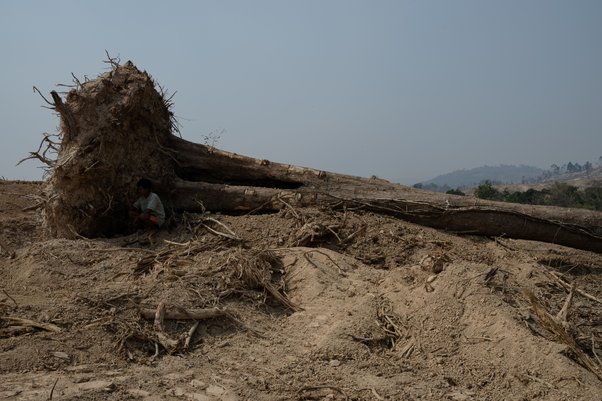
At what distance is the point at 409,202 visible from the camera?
268 inches

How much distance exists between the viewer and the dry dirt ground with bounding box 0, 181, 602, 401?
3443mm

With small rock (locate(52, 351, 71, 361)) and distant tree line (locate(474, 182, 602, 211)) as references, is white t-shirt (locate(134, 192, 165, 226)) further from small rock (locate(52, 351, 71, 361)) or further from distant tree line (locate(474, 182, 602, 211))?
distant tree line (locate(474, 182, 602, 211))

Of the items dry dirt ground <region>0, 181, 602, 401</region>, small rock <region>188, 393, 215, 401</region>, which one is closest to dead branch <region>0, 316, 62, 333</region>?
dry dirt ground <region>0, 181, 602, 401</region>

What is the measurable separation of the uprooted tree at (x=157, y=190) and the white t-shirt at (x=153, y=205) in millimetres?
243

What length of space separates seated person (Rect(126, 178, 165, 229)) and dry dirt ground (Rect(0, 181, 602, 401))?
550 millimetres

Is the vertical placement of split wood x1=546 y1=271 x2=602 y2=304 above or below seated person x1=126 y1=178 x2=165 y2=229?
below

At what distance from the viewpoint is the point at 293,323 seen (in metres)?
4.49

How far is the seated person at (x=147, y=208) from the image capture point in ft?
21.9

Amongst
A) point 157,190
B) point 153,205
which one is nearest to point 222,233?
point 153,205

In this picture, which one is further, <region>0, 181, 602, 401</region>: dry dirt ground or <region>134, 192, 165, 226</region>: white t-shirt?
<region>134, 192, 165, 226</region>: white t-shirt

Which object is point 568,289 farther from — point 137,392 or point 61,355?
point 61,355

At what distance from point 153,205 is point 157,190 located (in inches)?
16.2

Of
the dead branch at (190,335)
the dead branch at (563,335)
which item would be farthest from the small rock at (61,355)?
the dead branch at (563,335)

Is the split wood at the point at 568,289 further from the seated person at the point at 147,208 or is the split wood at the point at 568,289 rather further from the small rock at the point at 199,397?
the seated person at the point at 147,208
